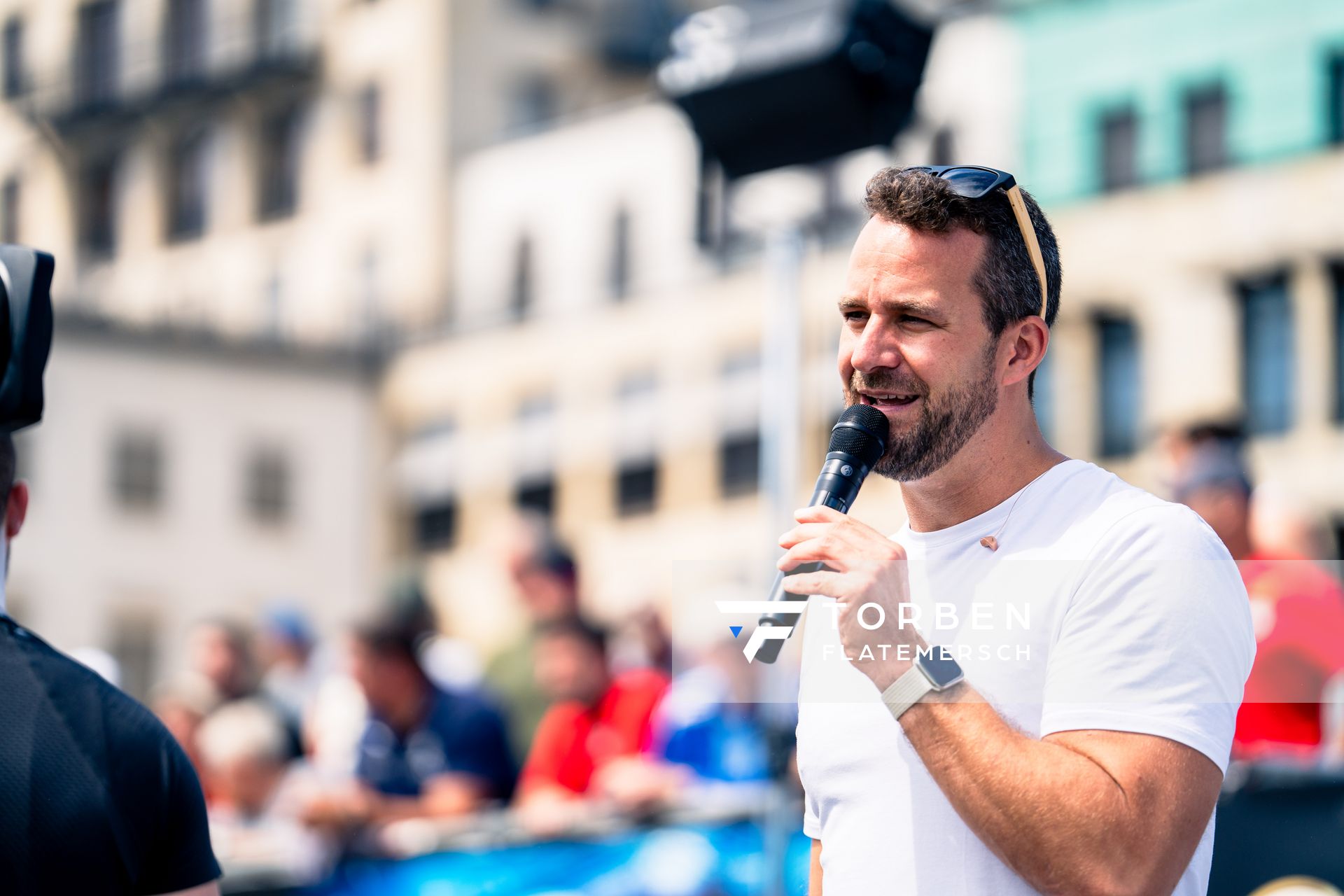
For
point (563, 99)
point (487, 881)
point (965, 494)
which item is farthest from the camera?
point (563, 99)

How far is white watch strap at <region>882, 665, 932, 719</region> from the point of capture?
259 centimetres

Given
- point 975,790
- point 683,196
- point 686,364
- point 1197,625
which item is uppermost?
point 683,196

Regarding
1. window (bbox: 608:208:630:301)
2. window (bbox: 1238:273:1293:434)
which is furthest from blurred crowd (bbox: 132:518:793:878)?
window (bbox: 608:208:630:301)

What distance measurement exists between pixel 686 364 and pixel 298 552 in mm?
9790

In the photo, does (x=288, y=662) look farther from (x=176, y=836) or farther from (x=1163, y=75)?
(x=1163, y=75)

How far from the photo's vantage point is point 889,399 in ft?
9.22

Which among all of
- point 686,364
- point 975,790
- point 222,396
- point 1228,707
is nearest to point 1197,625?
point 1228,707

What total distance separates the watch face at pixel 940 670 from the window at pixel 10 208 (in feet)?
177

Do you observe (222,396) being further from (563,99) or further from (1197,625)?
(1197,625)

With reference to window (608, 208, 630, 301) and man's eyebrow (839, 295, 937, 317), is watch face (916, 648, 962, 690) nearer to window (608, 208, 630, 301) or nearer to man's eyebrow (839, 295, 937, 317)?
man's eyebrow (839, 295, 937, 317)

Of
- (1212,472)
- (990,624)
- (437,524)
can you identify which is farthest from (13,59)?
(990,624)

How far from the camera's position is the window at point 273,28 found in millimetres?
→ 50688

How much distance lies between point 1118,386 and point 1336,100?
516 centimetres

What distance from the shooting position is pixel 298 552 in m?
44.1
